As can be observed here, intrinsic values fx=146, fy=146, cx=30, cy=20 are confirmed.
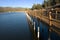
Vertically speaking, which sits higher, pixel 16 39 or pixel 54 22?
pixel 54 22

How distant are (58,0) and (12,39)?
6048cm

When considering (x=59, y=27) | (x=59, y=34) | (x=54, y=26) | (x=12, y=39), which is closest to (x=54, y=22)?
(x=54, y=26)

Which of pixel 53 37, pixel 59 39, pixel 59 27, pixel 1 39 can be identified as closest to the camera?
pixel 59 39

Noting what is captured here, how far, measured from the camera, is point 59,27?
16.0m

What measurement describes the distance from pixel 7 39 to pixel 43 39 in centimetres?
481

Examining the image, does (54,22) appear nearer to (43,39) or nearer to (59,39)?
(43,39)

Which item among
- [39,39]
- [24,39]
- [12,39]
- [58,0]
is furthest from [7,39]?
[58,0]

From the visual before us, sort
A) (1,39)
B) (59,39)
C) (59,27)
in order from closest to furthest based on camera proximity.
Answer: (59,39) < (59,27) < (1,39)

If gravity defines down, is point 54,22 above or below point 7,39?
above

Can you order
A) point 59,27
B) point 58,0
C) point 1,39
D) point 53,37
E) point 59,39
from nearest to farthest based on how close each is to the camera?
point 59,39, point 53,37, point 59,27, point 1,39, point 58,0

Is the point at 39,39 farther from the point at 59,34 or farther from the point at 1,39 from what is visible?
the point at 1,39

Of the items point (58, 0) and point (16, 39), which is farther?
point (58, 0)

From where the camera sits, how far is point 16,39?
646 inches

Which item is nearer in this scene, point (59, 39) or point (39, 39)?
point (59, 39)
